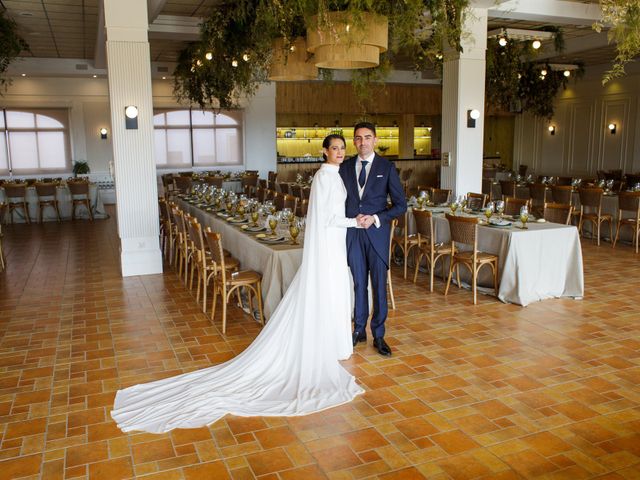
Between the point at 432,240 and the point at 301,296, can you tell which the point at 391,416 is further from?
the point at 432,240

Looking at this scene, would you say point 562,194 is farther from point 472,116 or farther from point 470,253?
point 470,253

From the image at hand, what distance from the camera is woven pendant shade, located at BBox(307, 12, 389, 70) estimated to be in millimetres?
4926

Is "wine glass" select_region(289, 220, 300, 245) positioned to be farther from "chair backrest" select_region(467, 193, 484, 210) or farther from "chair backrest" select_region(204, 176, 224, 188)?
"chair backrest" select_region(204, 176, 224, 188)

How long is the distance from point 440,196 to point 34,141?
12.1 metres

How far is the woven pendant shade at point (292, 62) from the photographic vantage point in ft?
20.6

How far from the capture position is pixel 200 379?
4344 millimetres

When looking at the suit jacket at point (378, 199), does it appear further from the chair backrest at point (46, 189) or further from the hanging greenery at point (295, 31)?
the chair backrest at point (46, 189)

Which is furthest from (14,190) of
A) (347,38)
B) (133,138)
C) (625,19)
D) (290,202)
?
(625,19)

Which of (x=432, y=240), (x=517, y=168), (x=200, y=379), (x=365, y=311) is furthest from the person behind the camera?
(x=517, y=168)

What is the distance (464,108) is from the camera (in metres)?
9.70

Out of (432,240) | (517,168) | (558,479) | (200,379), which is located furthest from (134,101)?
(517,168)

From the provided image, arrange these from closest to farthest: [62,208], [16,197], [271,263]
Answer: [271,263] < [16,197] < [62,208]

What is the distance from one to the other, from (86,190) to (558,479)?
1330 centimetres

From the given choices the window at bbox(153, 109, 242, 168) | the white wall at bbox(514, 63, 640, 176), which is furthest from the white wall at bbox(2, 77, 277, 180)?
the white wall at bbox(514, 63, 640, 176)
